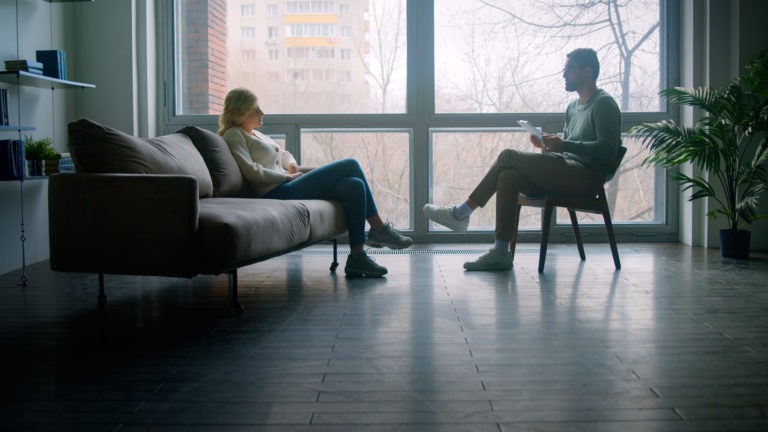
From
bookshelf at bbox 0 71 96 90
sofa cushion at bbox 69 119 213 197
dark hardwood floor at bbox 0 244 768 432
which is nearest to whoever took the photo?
dark hardwood floor at bbox 0 244 768 432

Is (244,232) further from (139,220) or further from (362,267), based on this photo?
(362,267)

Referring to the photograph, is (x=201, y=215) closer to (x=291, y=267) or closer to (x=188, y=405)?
(x=188, y=405)

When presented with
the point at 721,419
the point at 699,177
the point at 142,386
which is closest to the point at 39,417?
the point at 142,386

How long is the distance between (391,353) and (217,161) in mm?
1891

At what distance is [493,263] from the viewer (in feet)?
14.2

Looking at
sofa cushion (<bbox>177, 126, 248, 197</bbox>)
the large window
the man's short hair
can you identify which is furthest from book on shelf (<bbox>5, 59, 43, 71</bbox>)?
the man's short hair

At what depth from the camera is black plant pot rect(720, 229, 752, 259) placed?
482 cm

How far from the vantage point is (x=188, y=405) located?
6.30 ft

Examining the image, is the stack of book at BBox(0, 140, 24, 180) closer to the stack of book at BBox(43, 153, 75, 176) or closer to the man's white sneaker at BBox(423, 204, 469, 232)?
the stack of book at BBox(43, 153, 75, 176)

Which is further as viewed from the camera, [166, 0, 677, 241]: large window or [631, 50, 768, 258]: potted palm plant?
[166, 0, 677, 241]: large window

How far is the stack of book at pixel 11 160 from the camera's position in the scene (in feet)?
12.8

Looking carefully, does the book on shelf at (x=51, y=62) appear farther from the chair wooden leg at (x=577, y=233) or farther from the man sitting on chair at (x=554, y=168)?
the chair wooden leg at (x=577, y=233)

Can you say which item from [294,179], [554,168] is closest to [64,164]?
[294,179]

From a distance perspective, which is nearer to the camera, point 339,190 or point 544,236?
point 339,190
